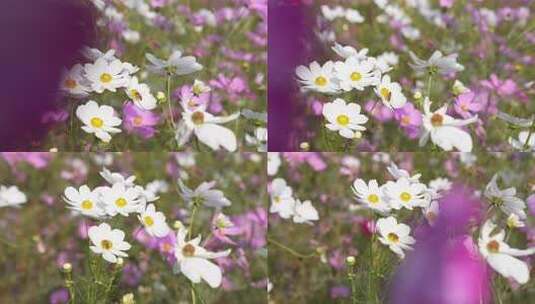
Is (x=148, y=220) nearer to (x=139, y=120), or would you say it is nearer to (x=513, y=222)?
(x=139, y=120)

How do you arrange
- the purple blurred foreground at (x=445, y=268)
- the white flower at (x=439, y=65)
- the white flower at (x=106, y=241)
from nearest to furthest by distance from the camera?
1. the purple blurred foreground at (x=445, y=268)
2. the white flower at (x=106, y=241)
3. the white flower at (x=439, y=65)

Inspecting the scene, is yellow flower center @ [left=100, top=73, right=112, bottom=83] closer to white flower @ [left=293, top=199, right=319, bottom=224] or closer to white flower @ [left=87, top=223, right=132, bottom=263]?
white flower @ [left=87, top=223, right=132, bottom=263]

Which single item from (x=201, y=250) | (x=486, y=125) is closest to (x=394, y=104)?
(x=486, y=125)

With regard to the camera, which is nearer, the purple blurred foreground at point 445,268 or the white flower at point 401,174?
the purple blurred foreground at point 445,268

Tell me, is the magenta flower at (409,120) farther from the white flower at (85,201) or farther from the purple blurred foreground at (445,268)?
the white flower at (85,201)

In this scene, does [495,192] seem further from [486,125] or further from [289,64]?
[289,64]

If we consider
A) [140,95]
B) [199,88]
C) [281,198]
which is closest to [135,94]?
[140,95]

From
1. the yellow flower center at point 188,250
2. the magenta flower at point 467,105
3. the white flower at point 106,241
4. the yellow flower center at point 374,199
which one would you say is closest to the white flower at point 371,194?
the yellow flower center at point 374,199
